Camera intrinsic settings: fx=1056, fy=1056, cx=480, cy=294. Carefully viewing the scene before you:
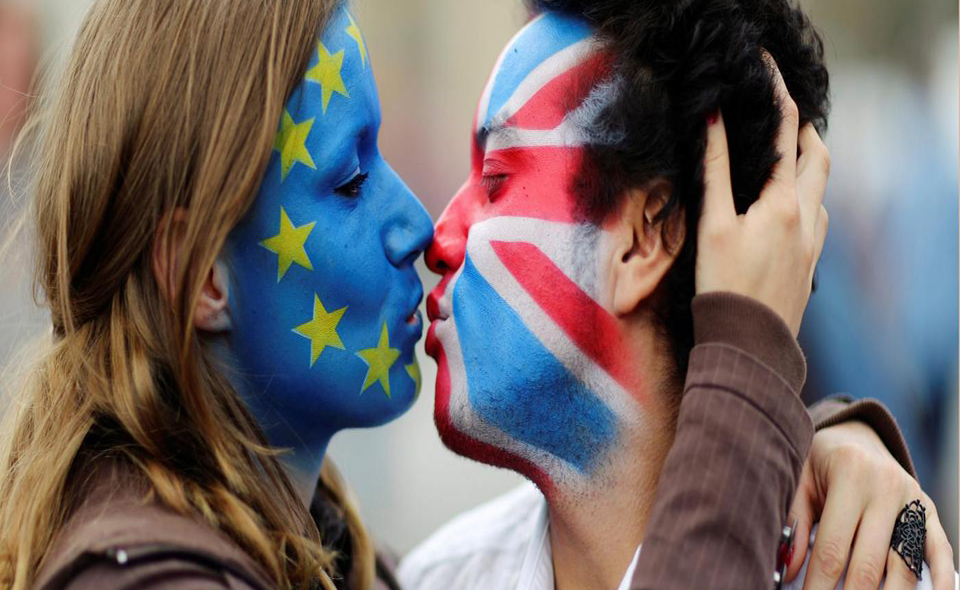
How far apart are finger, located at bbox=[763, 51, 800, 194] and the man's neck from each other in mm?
599

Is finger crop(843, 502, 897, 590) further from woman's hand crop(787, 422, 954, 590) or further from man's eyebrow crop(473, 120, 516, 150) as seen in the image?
man's eyebrow crop(473, 120, 516, 150)

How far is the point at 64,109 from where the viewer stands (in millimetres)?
2309

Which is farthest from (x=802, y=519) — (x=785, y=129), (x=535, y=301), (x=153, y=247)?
(x=153, y=247)

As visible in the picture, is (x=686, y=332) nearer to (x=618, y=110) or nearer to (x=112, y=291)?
(x=618, y=110)

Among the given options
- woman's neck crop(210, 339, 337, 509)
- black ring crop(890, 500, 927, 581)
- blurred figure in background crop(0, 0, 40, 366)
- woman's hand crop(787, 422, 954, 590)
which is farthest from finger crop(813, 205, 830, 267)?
blurred figure in background crop(0, 0, 40, 366)

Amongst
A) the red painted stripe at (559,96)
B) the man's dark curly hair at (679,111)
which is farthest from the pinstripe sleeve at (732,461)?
the red painted stripe at (559,96)

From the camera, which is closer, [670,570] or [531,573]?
[670,570]

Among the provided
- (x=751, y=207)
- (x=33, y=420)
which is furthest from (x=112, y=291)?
(x=751, y=207)

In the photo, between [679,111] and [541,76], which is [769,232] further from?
[541,76]

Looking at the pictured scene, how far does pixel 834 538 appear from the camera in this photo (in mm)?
2137

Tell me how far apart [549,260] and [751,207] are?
0.46 metres

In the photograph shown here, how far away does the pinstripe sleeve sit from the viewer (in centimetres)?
184

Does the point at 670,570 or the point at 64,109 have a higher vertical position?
the point at 64,109

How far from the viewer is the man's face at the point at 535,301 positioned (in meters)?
2.35
